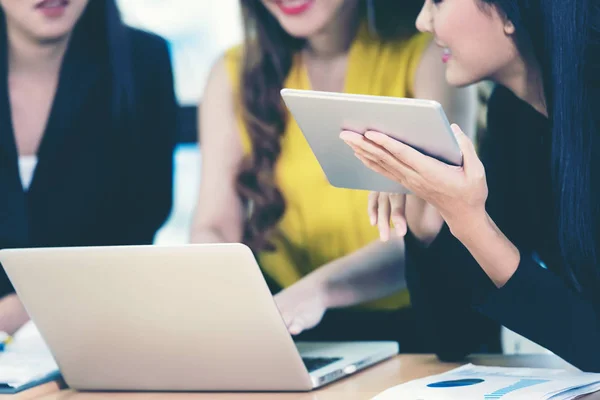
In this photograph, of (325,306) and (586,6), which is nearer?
(586,6)

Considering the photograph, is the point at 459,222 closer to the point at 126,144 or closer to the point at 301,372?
the point at 301,372

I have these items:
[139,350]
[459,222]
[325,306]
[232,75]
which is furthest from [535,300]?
[232,75]

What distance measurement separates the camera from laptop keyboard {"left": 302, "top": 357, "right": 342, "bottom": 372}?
4.16ft

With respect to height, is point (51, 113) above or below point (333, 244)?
above

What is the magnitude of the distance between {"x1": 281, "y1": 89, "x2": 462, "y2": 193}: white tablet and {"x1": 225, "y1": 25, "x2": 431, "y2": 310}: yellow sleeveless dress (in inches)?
26.7

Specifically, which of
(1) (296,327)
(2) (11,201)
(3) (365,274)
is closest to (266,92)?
(3) (365,274)

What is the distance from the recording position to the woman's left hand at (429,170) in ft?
3.59

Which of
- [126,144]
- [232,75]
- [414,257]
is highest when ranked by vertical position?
[232,75]

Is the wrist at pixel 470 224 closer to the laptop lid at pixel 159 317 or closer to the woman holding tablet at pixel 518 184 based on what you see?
the woman holding tablet at pixel 518 184

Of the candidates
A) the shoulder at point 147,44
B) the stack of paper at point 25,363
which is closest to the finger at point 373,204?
the stack of paper at point 25,363

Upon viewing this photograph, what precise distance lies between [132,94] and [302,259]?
22.7 inches

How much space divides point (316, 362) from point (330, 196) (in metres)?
0.64

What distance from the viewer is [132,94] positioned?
6.88ft

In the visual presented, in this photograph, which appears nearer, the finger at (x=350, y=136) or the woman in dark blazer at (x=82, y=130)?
the finger at (x=350, y=136)
